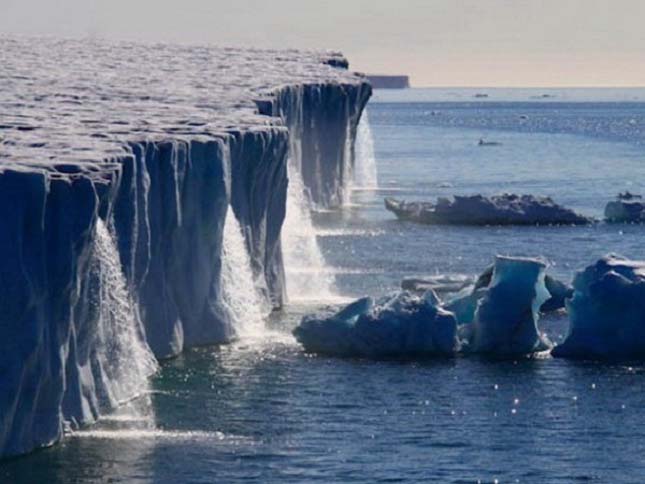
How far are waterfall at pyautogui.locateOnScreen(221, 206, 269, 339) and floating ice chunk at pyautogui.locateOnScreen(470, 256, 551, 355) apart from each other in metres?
4.52

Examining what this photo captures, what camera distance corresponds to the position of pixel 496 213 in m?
68.3

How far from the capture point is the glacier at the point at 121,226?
2900 cm

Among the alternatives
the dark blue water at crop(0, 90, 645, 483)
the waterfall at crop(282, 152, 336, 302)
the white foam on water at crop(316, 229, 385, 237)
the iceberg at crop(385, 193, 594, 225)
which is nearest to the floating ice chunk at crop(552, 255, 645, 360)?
the dark blue water at crop(0, 90, 645, 483)

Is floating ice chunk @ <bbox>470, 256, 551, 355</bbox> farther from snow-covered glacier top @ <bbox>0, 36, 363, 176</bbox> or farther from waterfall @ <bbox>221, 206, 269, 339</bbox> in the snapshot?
snow-covered glacier top @ <bbox>0, 36, 363, 176</bbox>

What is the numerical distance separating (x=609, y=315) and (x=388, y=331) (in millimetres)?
3721

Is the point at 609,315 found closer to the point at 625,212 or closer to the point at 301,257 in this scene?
the point at 301,257

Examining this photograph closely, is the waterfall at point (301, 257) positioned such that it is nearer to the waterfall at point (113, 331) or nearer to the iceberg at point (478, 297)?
the iceberg at point (478, 297)

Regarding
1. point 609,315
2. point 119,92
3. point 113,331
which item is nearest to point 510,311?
point 609,315

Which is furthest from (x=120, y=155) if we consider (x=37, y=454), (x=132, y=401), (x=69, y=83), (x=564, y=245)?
(x=564, y=245)

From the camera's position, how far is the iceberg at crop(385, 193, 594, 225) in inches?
2689

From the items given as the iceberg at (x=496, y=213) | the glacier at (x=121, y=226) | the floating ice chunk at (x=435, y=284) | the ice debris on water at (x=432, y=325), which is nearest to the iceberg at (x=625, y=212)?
the iceberg at (x=496, y=213)

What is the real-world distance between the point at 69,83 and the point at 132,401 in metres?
20.8

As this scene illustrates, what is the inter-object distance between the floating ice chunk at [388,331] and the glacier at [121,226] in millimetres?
2184

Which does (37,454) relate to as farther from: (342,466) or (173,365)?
(173,365)
